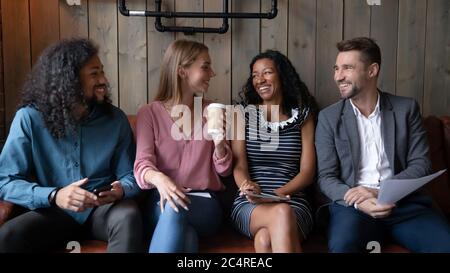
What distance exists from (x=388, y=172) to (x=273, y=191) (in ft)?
1.43

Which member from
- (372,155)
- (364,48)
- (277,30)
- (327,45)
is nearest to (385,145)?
(372,155)

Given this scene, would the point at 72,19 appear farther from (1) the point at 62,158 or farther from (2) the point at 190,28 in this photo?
(1) the point at 62,158

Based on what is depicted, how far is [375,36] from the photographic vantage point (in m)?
2.12

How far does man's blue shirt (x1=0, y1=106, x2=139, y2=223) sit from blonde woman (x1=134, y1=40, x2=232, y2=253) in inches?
3.1

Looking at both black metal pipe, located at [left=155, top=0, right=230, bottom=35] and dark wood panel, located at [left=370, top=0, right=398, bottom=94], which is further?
dark wood panel, located at [left=370, top=0, right=398, bottom=94]

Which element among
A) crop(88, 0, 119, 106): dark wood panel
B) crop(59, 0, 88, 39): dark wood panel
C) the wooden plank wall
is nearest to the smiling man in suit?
the wooden plank wall

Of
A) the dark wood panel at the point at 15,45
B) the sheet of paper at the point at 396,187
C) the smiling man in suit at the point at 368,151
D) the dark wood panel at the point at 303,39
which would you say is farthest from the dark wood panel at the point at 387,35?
the dark wood panel at the point at 15,45

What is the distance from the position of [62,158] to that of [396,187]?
3.63 ft

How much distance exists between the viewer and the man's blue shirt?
4.86ft

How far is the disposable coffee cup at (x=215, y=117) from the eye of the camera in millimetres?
1588

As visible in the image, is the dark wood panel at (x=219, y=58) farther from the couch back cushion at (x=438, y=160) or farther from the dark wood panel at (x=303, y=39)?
the couch back cushion at (x=438, y=160)

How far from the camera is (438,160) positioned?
1.93m

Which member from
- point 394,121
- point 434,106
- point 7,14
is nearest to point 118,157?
point 7,14

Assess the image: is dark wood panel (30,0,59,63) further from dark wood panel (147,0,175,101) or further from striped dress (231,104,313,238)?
striped dress (231,104,313,238)
